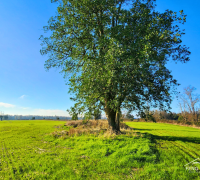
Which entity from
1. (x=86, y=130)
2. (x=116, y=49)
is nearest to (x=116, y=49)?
(x=116, y=49)

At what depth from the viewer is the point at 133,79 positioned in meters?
12.9

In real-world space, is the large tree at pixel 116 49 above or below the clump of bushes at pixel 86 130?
above

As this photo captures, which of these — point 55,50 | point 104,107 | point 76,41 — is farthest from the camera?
point 104,107

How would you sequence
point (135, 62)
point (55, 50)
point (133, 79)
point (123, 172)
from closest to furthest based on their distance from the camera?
point (123, 172)
point (135, 62)
point (133, 79)
point (55, 50)

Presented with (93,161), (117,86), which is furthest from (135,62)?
(93,161)

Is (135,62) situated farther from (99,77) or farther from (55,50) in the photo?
(55,50)

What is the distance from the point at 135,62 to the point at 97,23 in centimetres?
742

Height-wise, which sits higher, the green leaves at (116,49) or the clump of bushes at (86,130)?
the green leaves at (116,49)

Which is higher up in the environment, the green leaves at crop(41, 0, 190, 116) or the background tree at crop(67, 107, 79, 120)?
the green leaves at crop(41, 0, 190, 116)

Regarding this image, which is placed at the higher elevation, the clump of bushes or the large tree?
the large tree

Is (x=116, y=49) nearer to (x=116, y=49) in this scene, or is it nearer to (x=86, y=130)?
(x=116, y=49)

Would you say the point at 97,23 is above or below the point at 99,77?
above

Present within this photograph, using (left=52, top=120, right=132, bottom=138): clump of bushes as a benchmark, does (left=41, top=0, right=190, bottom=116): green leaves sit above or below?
above

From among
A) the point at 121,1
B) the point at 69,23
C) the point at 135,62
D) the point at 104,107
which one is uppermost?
the point at 121,1
